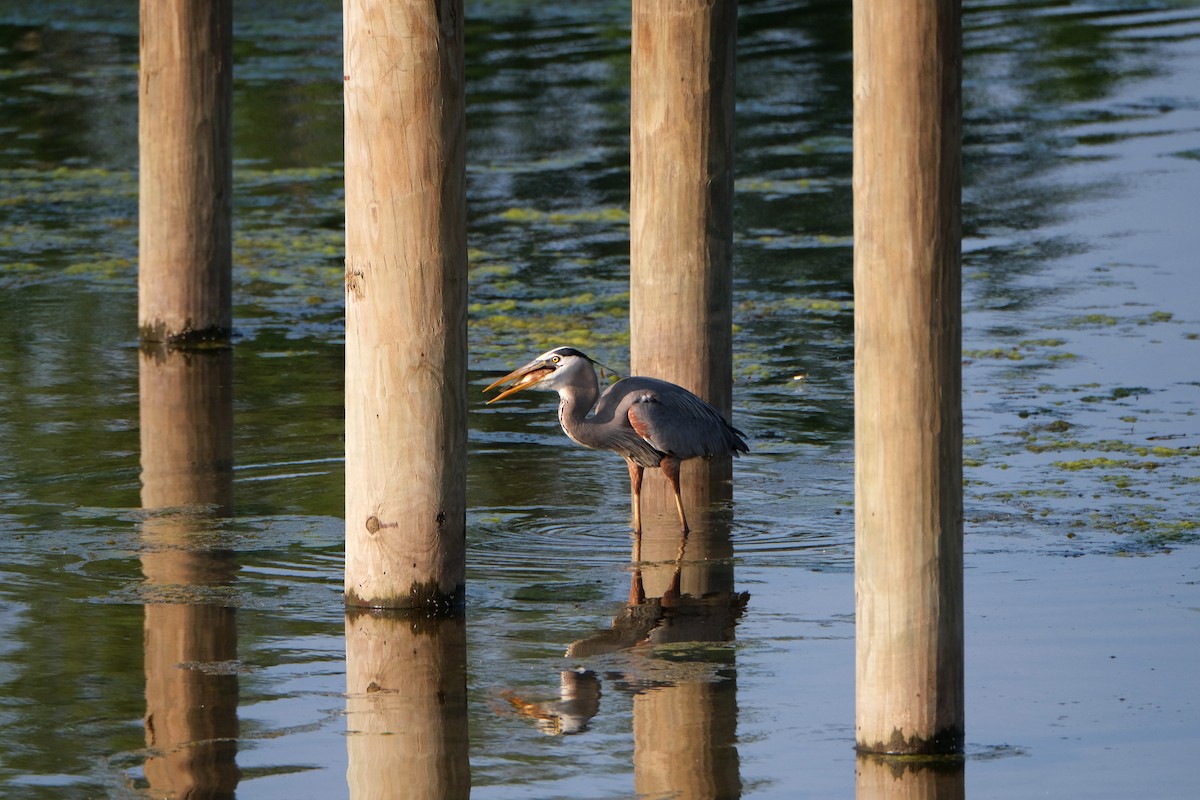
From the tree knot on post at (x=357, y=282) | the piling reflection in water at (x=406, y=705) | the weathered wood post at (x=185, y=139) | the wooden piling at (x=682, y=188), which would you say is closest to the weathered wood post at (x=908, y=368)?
the piling reflection in water at (x=406, y=705)

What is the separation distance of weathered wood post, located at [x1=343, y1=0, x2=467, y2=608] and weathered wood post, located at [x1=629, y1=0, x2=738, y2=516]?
2.36 m

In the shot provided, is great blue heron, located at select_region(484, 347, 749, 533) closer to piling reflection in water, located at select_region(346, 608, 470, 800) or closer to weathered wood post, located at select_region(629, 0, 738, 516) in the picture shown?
weathered wood post, located at select_region(629, 0, 738, 516)

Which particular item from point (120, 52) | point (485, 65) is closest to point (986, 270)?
point (485, 65)

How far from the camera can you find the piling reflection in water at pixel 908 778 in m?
6.69

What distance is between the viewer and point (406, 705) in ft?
25.0

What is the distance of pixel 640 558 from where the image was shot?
9.55 meters

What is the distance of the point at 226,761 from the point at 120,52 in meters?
22.7

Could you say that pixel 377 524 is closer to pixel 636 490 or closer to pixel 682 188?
pixel 636 490

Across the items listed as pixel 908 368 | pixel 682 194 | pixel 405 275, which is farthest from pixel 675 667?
pixel 682 194

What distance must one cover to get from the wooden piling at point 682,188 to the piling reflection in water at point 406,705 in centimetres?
271

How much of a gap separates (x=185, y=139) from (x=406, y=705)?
6430 millimetres

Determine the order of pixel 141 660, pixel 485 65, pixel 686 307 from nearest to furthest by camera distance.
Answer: pixel 141 660 → pixel 686 307 → pixel 485 65

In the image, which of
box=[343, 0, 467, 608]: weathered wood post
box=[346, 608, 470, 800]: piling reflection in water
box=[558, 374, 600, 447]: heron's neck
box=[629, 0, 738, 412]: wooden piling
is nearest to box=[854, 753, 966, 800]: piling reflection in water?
box=[346, 608, 470, 800]: piling reflection in water

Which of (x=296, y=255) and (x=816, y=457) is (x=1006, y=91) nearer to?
(x=296, y=255)
